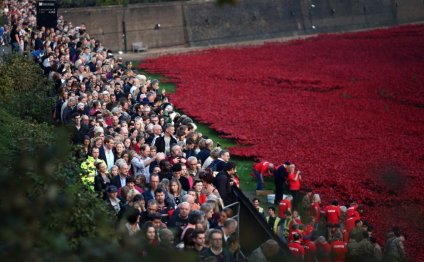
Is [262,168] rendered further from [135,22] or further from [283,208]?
[135,22]

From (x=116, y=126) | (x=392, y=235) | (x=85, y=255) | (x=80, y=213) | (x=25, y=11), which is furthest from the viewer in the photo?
(x=25, y=11)

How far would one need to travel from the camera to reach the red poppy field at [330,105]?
60.5ft

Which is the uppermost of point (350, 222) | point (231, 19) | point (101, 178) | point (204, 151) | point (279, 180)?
point (101, 178)

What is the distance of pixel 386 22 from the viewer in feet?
147

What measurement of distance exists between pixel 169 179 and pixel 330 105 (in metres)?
15.9

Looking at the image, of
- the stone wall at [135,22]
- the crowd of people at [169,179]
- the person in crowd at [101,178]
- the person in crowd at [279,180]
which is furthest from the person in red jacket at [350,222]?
the stone wall at [135,22]

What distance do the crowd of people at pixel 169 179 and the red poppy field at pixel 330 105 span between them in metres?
0.95

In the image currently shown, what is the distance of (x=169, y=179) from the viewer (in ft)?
41.8

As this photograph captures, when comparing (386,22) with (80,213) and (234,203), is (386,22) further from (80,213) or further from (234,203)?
(80,213)

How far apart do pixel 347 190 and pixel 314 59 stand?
1919cm

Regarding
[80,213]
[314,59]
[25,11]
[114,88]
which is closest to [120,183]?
[80,213]

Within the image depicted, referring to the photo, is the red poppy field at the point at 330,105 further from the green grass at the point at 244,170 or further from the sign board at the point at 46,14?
the sign board at the point at 46,14

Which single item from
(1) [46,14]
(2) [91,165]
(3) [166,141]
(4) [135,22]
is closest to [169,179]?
(2) [91,165]

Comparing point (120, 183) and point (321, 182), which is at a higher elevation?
point (120, 183)
